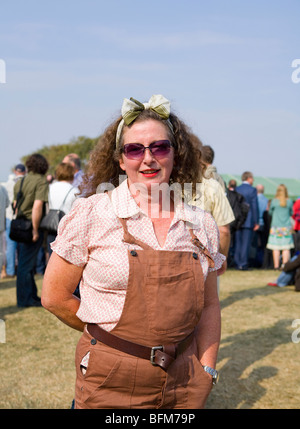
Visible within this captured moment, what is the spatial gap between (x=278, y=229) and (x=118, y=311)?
977cm

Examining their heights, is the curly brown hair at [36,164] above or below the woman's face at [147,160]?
below

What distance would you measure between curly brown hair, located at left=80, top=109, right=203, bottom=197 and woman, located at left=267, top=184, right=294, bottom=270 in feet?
30.3

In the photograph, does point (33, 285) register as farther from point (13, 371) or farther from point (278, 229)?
point (278, 229)

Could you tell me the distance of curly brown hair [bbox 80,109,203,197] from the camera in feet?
7.13

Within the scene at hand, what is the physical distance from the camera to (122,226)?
6.19 ft

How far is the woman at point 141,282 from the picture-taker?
1821mm

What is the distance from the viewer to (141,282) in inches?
71.0

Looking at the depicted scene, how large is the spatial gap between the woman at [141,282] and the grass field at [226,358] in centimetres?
226

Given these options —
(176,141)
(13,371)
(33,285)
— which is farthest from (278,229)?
(176,141)

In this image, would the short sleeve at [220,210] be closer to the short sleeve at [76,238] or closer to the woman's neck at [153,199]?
the woman's neck at [153,199]

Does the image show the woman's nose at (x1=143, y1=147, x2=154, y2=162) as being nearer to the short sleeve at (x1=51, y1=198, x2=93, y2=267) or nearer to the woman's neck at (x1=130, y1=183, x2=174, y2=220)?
the woman's neck at (x1=130, y1=183, x2=174, y2=220)

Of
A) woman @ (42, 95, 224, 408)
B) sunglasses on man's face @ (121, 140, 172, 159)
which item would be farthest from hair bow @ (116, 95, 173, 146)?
sunglasses on man's face @ (121, 140, 172, 159)

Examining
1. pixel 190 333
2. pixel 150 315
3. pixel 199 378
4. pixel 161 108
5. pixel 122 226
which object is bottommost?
pixel 199 378

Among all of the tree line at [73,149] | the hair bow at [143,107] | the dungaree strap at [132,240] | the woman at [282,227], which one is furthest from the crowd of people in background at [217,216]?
the tree line at [73,149]
